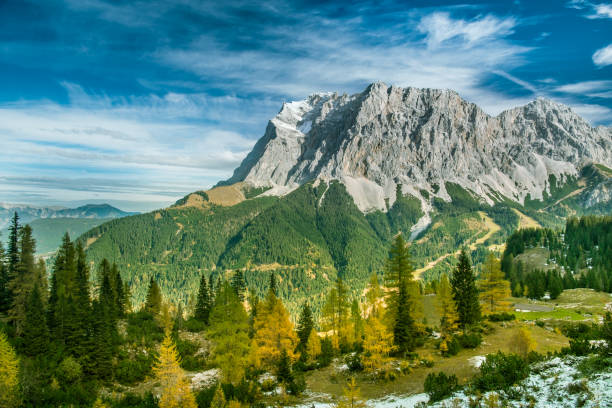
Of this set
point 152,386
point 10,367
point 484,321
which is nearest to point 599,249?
point 484,321

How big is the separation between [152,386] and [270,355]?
15.6m

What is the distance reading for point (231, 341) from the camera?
37.9 meters

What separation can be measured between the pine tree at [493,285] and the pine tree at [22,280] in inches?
2838

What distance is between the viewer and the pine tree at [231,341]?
1463 inches

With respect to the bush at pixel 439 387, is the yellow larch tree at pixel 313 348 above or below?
below

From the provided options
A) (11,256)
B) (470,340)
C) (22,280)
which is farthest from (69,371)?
(470,340)

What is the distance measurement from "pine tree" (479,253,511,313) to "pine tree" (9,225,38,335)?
72089 millimetres

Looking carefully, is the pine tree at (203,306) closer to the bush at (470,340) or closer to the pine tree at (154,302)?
the pine tree at (154,302)

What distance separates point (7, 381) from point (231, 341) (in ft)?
62.8

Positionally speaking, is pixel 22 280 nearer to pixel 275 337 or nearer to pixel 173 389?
pixel 275 337

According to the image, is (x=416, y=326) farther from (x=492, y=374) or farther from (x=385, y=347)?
(x=492, y=374)

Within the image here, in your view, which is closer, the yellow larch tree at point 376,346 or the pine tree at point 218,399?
the pine tree at point 218,399

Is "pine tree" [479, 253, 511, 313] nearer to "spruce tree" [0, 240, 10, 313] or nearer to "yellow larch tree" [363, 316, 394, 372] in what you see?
"yellow larch tree" [363, 316, 394, 372]

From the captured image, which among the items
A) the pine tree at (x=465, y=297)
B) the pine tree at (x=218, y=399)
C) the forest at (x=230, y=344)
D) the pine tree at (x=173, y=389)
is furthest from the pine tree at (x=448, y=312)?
the pine tree at (x=173, y=389)
